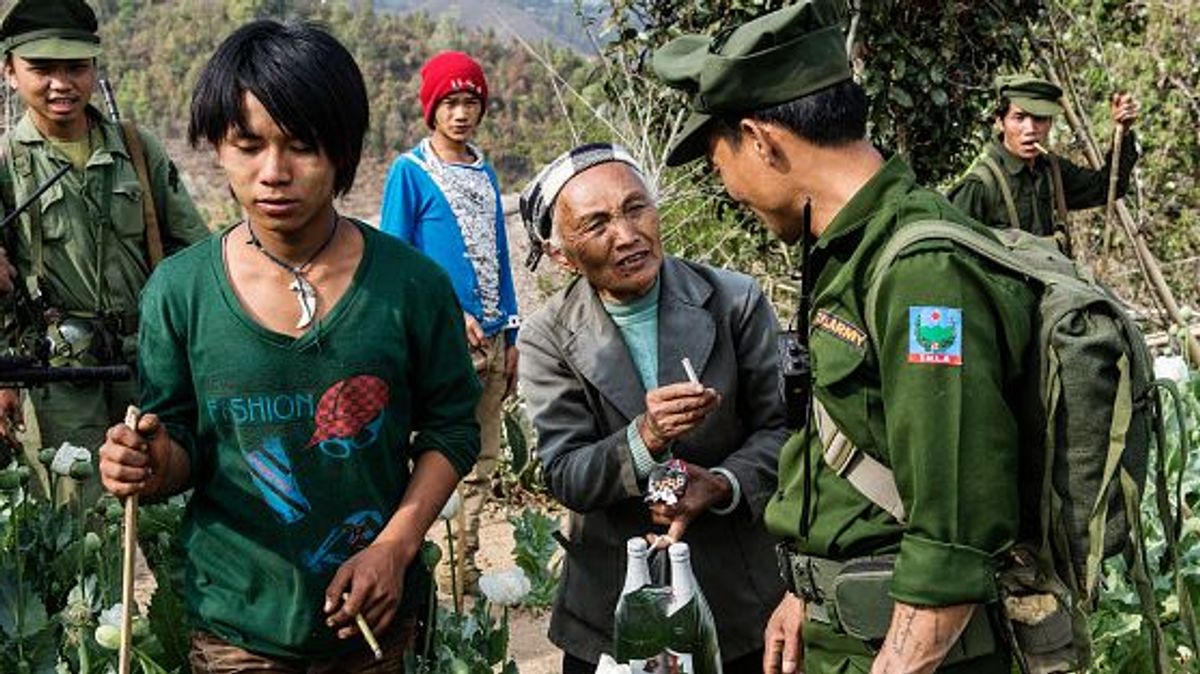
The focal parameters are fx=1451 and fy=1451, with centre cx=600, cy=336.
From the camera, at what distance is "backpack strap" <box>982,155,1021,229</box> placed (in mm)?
6480

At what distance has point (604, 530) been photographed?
107 inches

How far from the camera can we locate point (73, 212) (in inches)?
157

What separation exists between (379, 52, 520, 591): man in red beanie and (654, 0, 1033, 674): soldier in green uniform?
2.86m

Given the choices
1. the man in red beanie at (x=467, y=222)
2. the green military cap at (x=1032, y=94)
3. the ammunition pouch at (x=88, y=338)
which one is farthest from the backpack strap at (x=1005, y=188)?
the ammunition pouch at (x=88, y=338)

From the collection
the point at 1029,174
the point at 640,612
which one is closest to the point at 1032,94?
the point at 1029,174

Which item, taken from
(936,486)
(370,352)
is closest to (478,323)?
(370,352)

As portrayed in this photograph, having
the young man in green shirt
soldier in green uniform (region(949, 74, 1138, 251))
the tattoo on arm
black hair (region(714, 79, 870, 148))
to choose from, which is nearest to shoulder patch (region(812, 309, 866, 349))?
black hair (region(714, 79, 870, 148))

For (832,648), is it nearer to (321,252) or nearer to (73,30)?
(321,252)

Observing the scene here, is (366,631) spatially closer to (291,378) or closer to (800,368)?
(291,378)

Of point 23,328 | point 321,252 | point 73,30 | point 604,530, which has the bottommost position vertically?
point 604,530

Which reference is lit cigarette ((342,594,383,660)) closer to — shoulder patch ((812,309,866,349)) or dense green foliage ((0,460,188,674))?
dense green foliage ((0,460,188,674))

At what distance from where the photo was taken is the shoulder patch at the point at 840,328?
189 centimetres

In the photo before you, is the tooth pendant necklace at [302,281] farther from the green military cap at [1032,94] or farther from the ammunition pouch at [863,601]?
the green military cap at [1032,94]

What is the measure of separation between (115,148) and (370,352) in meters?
2.22
